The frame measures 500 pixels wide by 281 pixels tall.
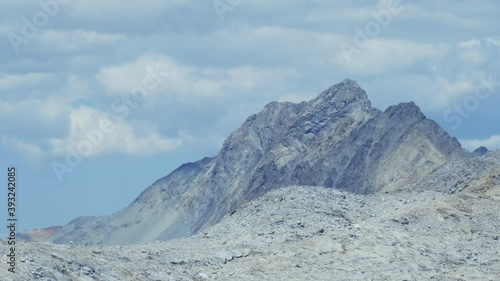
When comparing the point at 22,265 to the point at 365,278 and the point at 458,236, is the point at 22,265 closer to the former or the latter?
the point at 365,278

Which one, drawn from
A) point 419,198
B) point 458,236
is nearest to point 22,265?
point 458,236

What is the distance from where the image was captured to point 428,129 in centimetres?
13338

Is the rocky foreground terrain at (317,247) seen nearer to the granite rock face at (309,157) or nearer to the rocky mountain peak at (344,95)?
the granite rock face at (309,157)

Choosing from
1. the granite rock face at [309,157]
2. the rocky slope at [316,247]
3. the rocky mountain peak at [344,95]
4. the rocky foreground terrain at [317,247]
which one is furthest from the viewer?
the rocky mountain peak at [344,95]

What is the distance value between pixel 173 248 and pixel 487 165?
35871 mm

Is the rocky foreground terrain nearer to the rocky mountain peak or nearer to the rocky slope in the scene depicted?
the rocky slope

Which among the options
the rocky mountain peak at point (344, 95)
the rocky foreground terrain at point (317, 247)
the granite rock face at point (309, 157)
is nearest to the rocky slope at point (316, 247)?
the rocky foreground terrain at point (317, 247)

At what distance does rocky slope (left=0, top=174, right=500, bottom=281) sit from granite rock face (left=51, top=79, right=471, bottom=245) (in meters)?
52.3

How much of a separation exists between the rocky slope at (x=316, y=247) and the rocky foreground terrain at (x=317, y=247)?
57 millimetres

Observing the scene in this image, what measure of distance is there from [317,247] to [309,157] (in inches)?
3775

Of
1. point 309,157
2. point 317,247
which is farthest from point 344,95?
point 317,247

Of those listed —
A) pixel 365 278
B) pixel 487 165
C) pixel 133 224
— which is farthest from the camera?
pixel 133 224

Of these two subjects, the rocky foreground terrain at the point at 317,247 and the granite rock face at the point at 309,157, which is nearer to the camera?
the rocky foreground terrain at the point at 317,247

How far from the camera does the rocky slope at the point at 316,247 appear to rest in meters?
45.2
